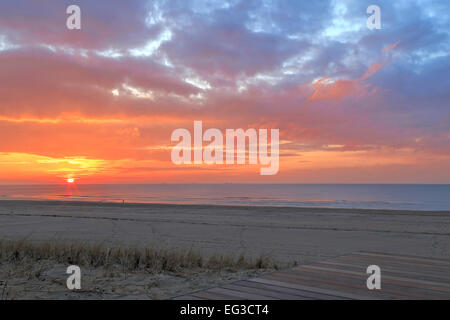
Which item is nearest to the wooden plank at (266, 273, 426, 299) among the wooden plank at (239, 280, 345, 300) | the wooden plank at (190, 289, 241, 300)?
the wooden plank at (239, 280, 345, 300)

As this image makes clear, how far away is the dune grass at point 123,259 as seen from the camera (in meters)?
6.80

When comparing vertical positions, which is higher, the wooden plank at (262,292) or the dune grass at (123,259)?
the wooden plank at (262,292)

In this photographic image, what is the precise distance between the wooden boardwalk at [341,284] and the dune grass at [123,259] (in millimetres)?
1858

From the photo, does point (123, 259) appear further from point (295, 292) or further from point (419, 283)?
point (419, 283)

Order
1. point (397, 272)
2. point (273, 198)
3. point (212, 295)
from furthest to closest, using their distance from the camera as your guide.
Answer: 1. point (273, 198)
2. point (397, 272)
3. point (212, 295)

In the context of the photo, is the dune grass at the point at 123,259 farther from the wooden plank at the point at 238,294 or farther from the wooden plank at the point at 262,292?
the wooden plank at the point at 238,294

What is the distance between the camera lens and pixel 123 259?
281 inches

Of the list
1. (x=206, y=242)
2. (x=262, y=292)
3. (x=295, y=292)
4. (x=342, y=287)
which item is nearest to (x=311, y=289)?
(x=295, y=292)

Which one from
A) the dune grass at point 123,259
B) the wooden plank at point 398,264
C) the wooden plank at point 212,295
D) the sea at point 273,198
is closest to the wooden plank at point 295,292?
the wooden plank at point 212,295

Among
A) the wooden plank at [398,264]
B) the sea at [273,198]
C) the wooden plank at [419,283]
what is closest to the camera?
the wooden plank at [419,283]

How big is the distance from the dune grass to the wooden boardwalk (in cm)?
186

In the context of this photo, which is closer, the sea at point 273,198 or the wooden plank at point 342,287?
the wooden plank at point 342,287

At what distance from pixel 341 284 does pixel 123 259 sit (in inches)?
163

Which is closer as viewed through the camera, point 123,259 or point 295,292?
point 295,292
